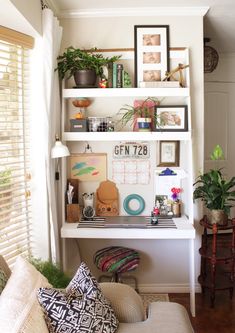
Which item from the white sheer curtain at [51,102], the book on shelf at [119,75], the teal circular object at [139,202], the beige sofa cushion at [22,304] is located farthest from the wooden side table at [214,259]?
the beige sofa cushion at [22,304]

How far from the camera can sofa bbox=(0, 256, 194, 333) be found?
1.41 m

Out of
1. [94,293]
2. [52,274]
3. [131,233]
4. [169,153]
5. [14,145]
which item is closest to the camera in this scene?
[94,293]

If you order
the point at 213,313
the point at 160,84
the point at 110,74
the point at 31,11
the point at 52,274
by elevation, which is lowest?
the point at 213,313

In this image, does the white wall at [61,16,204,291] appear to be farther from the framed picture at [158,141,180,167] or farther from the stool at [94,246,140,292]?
the stool at [94,246,140,292]

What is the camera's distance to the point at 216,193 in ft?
9.45

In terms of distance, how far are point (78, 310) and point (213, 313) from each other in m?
1.74

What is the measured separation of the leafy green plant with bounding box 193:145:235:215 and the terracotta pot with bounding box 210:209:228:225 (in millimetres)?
26

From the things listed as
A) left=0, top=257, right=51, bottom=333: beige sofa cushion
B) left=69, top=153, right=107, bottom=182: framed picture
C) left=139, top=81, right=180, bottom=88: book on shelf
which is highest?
left=139, top=81, right=180, bottom=88: book on shelf

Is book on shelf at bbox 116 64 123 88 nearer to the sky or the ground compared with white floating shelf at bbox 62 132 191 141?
nearer to the sky

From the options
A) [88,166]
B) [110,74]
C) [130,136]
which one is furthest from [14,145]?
[110,74]

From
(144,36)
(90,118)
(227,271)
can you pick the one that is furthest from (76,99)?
(227,271)

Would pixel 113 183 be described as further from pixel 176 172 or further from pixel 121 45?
pixel 121 45

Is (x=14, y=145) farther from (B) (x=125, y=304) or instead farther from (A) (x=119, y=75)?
(B) (x=125, y=304)

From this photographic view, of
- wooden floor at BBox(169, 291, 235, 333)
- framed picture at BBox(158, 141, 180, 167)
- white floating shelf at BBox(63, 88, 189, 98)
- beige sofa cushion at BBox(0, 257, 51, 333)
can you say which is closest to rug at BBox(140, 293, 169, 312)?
wooden floor at BBox(169, 291, 235, 333)
